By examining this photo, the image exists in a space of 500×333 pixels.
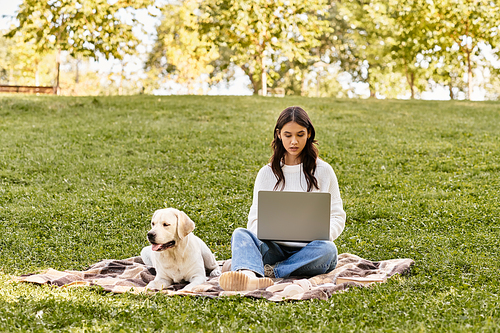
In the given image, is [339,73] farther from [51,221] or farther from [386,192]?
[51,221]

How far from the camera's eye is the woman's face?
5.17 meters

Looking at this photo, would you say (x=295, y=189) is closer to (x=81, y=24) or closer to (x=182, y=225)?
(x=182, y=225)

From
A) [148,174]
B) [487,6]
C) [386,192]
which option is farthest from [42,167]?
[487,6]

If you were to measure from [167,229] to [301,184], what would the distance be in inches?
61.3

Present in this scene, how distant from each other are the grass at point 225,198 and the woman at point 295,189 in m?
0.61

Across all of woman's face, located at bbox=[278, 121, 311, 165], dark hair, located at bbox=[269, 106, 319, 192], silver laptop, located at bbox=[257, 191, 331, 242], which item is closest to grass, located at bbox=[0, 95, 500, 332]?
silver laptop, located at bbox=[257, 191, 331, 242]

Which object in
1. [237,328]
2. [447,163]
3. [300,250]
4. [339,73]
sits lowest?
[237,328]

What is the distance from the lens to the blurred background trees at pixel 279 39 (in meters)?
17.6

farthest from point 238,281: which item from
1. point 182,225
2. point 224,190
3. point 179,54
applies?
point 179,54

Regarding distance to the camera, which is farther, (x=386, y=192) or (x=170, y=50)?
(x=170, y=50)

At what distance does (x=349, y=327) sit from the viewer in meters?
3.69

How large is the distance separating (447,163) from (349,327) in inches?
346

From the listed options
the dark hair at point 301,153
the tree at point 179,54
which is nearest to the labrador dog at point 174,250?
the dark hair at point 301,153

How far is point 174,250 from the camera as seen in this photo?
4.90m
